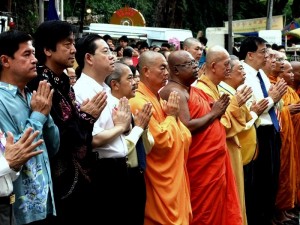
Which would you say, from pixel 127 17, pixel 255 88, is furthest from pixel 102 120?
pixel 127 17

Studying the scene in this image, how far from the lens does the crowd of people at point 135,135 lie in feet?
14.1

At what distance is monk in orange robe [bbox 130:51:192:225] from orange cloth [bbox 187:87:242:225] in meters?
0.43

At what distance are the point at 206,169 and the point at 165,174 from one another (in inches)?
29.5

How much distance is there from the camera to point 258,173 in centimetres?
833

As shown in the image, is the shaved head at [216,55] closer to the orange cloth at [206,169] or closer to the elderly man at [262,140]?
the orange cloth at [206,169]

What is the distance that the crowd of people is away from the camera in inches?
169

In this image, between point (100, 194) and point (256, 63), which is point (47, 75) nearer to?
point (100, 194)

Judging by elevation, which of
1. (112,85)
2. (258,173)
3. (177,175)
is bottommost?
(258,173)

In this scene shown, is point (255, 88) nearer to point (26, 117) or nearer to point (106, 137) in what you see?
point (106, 137)

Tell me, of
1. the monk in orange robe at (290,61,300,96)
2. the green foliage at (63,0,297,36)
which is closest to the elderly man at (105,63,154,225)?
the monk in orange robe at (290,61,300,96)

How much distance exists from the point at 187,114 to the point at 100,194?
5.00ft

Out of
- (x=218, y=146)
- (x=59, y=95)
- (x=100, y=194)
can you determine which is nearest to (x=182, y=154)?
(x=218, y=146)

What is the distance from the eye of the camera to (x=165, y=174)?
5969mm

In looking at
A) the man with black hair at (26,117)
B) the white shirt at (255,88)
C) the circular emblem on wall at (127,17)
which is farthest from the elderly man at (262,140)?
the circular emblem on wall at (127,17)
